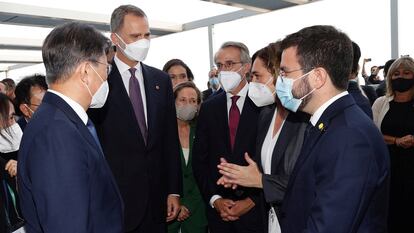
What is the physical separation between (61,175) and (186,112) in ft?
6.25

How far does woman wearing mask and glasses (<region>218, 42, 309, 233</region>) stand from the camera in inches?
71.7

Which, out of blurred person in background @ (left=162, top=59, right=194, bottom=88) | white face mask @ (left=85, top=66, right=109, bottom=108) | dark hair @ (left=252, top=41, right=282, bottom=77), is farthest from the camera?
blurred person in background @ (left=162, top=59, right=194, bottom=88)

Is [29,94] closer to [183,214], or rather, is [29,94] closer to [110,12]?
[183,214]

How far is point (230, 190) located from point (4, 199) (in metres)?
1.32

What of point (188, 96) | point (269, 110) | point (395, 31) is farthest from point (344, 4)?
point (269, 110)

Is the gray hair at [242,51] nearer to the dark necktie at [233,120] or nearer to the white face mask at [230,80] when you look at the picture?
the white face mask at [230,80]

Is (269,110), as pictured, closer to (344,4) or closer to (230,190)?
(230,190)

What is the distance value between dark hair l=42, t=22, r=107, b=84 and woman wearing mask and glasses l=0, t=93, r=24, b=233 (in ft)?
3.12

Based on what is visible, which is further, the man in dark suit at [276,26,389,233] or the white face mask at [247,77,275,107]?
the white face mask at [247,77,275,107]

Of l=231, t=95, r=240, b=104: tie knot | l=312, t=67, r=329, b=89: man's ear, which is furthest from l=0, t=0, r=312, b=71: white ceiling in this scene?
l=312, t=67, r=329, b=89: man's ear

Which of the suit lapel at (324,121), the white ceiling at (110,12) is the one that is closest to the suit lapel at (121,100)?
the suit lapel at (324,121)

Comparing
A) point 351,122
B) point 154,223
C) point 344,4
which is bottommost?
point 154,223

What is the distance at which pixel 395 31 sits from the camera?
17.5ft

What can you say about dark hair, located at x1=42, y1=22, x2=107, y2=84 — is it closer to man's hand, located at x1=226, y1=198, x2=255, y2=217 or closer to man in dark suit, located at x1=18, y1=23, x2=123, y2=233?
man in dark suit, located at x1=18, y1=23, x2=123, y2=233
